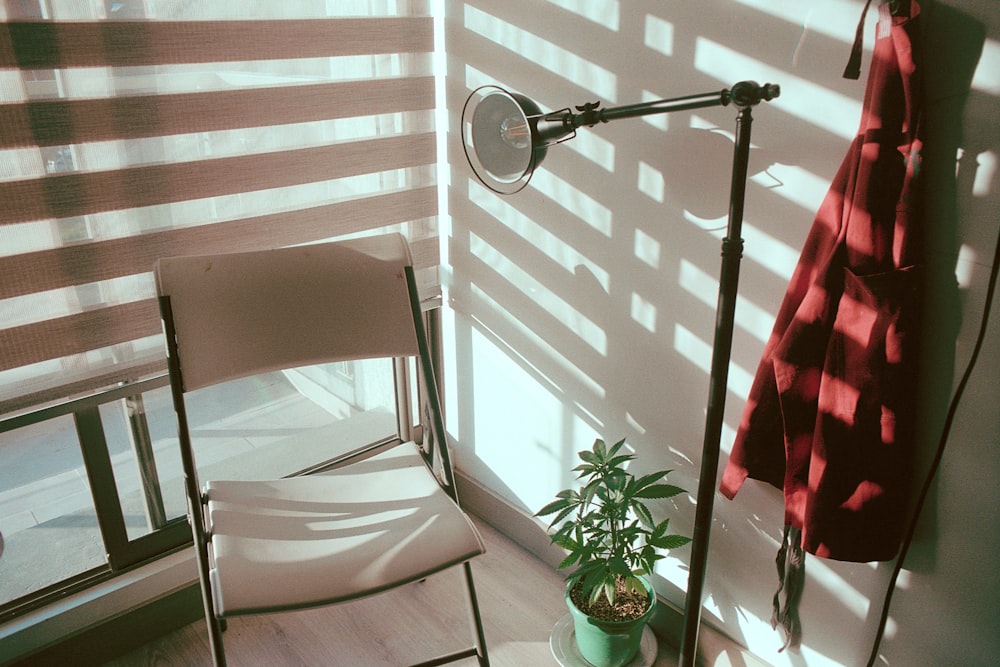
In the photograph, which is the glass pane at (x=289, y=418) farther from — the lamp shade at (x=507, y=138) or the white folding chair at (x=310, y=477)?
the lamp shade at (x=507, y=138)

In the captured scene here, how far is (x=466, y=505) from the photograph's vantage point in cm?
238

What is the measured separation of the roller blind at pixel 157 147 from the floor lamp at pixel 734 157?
0.60 meters

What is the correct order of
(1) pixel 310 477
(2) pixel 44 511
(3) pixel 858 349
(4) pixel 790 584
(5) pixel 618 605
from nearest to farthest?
(3) pixel 858 349 < (4) pixel 790 584 < (1) pixel 310 477 < (5) pixel 618 605 < (2) pixel 44 511

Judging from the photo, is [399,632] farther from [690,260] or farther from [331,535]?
[690,260]

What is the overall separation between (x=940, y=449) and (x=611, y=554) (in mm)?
713

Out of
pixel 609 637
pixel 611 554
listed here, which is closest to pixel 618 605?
pixel 609 637

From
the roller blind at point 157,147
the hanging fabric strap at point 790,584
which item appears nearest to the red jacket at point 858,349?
the hanging fabric strap at point 790,584

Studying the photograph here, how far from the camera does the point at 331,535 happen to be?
1401mm

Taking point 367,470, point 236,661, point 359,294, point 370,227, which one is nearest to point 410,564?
point 367,470

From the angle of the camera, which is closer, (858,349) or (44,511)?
(858,349)

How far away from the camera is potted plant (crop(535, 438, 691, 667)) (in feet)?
5.24

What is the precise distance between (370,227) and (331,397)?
962mm

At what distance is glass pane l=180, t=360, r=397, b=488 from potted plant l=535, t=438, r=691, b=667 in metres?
0.98

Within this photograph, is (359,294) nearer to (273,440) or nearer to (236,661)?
(236,661)
